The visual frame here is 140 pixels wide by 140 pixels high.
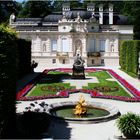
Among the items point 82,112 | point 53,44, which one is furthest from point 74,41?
point 82,112

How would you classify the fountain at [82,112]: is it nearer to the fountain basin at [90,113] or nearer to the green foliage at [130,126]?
the fountain basin at [90,113]

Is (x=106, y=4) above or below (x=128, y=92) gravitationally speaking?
above

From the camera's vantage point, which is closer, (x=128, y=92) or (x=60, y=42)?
(x=128, y=92)

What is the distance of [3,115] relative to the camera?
14.3 meters

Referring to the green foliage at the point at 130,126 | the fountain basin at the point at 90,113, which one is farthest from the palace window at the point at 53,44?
the green foliage at the point at 130,126

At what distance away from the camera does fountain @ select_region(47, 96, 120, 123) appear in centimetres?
1816

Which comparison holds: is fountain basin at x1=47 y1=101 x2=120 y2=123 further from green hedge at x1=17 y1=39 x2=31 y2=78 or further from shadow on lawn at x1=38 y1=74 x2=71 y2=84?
green hedge at x1=17 y1=39 x2=31 y2=78

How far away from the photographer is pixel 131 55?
4666 cm

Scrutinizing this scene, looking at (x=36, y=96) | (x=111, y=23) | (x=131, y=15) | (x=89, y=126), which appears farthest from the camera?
(x=131, y=15)

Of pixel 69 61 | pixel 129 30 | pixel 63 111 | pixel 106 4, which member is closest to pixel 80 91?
pixel 63 111

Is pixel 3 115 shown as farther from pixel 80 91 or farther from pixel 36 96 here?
pixel 80 91

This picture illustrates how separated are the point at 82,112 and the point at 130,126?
5018mm

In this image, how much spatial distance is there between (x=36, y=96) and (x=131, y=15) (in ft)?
210

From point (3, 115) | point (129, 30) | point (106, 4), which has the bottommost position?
point (3, 115)
